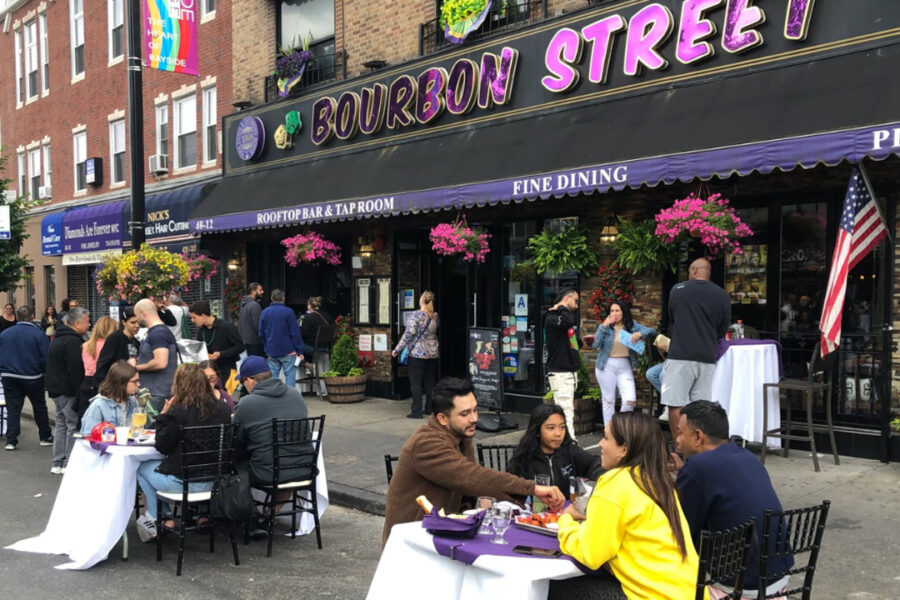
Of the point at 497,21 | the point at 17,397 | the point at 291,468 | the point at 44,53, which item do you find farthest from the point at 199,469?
the point at 44,53

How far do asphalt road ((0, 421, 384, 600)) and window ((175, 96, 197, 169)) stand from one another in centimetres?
1207

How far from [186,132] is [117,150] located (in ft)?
11.5

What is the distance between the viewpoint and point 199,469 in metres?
5.76

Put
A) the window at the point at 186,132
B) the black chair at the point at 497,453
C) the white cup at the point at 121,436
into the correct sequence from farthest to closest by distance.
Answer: the window at the point at 186,132
the white cup at the point at 121,436
the black chair at the point at 497,453

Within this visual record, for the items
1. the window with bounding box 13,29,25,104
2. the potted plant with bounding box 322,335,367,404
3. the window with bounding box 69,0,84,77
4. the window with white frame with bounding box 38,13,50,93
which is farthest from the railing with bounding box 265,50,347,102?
the window with bounding box 13,29,25,104

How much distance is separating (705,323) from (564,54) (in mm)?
4113

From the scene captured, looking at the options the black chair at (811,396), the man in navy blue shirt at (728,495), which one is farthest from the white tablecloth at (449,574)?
the black chair at (811,396)

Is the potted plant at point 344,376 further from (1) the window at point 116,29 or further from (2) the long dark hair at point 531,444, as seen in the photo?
(1) the window at point 116,29

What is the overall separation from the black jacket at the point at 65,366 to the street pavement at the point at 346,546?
96 cm

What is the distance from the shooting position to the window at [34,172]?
23922mm

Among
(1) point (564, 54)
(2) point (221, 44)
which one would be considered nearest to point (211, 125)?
(2) point (221, 44)

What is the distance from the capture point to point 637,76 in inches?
360

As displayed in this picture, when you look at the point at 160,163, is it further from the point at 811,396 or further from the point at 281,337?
the point at 811,396

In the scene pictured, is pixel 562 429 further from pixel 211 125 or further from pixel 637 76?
pixel 211 125
